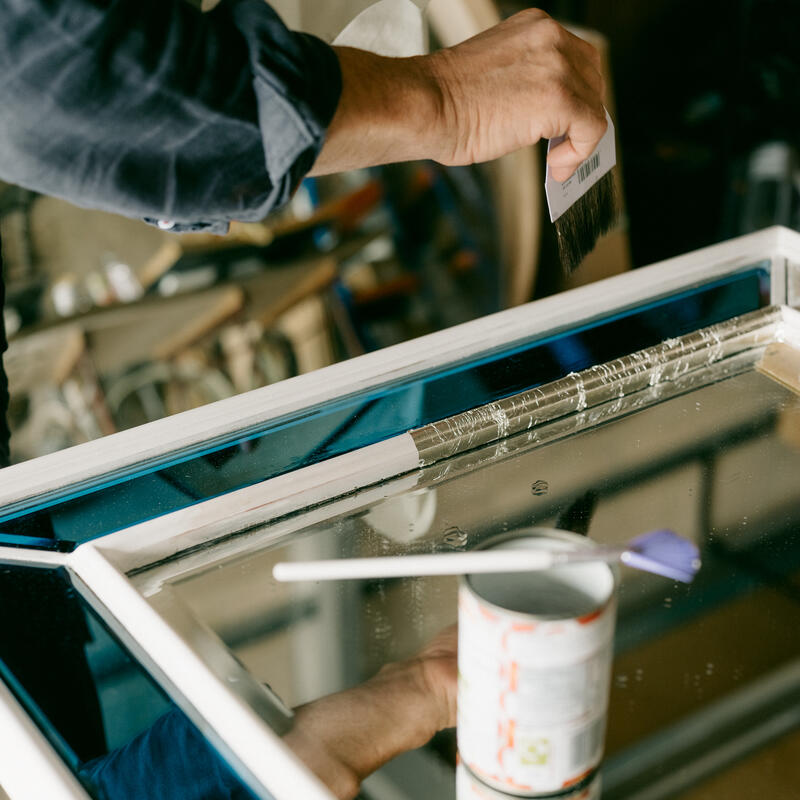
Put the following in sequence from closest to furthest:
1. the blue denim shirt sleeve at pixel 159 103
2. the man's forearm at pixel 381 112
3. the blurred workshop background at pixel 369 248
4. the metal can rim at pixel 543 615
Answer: the metal can rim at pixel 543 615, the blue denim shirt sleeve at pixel 159 103, the man's forearm at pixel 381 112, the blurred workshop background at pixel 369 248

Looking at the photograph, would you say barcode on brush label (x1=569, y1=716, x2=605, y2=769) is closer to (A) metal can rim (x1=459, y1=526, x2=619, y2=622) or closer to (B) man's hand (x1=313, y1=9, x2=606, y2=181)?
(A) metal can rim (x1=459, y1=526, x2=619, y2=622)

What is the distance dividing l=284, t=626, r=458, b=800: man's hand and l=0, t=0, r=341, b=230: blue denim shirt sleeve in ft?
1.02

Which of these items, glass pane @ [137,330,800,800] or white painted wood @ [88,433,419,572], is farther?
white painted wood @ [88,433,419,572]

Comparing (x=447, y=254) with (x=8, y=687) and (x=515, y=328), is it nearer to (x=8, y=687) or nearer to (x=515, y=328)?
(x=515, y=328)

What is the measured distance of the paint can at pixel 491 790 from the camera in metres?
0.50

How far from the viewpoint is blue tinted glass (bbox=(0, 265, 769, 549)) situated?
2.36ft

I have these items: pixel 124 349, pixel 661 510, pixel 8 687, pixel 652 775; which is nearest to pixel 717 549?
pixel 661 510

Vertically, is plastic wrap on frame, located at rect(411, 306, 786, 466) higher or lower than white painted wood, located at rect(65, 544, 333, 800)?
lower

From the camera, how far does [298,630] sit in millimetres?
615

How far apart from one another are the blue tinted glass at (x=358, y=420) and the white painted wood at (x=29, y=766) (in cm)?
16

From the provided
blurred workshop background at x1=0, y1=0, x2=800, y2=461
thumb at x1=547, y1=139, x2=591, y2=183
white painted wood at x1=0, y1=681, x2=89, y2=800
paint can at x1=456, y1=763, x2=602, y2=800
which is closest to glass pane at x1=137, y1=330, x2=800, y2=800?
paint can at x1=456, y1=763, x2=602, y2=800

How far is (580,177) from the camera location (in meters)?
0.81

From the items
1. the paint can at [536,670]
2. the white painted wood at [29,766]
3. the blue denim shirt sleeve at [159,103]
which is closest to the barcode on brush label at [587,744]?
the paint can at [536,670]

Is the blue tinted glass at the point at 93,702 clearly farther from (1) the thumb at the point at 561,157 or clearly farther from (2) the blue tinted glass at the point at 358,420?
(1) the thumb at the point at 561,157
